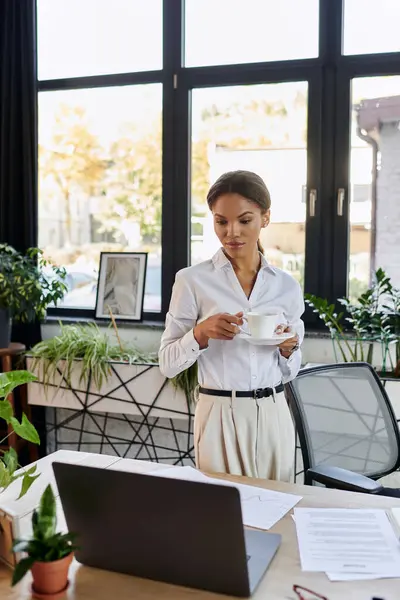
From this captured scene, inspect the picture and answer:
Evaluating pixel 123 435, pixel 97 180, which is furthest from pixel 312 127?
pixel 123 435

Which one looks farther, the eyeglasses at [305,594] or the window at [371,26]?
the window at [371,26]

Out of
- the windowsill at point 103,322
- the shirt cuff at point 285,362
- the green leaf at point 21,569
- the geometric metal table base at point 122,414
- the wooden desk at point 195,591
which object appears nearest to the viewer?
the green leaf at point 21,569

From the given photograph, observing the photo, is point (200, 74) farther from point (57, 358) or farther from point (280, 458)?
point (280, 458)

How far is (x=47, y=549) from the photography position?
99cm

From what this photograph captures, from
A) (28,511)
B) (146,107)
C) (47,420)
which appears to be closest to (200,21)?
(146,107)

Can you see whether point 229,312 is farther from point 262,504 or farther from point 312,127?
point 312,127

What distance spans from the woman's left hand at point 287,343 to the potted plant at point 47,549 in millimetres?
897

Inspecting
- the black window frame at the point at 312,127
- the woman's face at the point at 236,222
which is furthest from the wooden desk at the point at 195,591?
the black window frame at the point at 312,127

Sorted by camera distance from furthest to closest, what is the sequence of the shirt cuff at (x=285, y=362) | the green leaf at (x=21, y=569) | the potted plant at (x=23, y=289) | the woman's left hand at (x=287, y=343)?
the potted plant at (x=23, y=289) < the shirt cuff at (x=285, y=362) < the woman's left hand at (x=287, y=343) < the green leaf at (x=21, y=569)

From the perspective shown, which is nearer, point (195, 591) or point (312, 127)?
point (195, 591)

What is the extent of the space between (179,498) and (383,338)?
1.94 m

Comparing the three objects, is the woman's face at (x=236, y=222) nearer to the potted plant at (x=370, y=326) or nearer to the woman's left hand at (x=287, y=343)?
the woman's left hand at (x=287, y=343)

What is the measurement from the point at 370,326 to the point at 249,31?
165cm

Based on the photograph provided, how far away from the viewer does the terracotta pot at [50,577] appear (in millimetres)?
997
